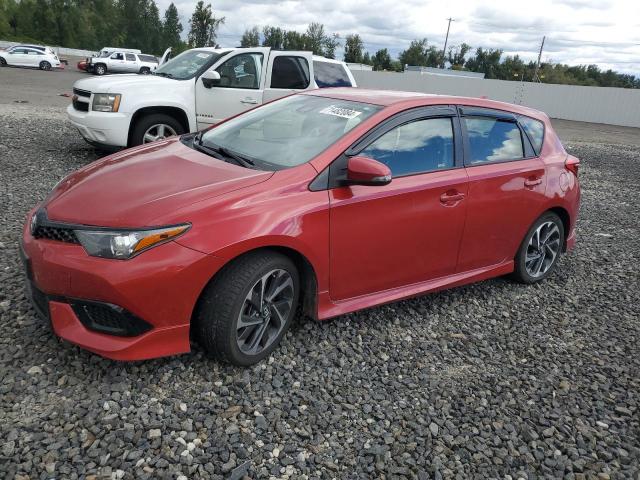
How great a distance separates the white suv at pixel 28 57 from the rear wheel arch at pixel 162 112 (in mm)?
32734

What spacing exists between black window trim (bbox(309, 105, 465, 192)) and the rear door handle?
0.74 metres

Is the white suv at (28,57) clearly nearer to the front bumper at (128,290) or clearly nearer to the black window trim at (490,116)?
the black window trim at (490,116)

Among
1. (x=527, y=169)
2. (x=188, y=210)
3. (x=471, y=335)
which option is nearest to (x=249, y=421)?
(x=188, y=210)

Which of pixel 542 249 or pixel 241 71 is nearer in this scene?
pixel 542 249

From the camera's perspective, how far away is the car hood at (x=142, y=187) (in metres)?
2.83

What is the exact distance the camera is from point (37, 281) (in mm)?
2877

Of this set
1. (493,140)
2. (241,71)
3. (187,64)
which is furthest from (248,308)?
(187,64)

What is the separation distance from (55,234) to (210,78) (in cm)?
561

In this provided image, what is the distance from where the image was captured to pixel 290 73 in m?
8.70

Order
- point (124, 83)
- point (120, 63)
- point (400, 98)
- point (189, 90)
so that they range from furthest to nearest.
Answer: point (120, 63) → point (189, 90) → point (124, 83) → point (400, 98)

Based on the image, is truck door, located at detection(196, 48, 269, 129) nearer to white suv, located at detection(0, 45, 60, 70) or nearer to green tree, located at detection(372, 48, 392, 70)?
white suv, located at detection(0, 45, 60, 70)

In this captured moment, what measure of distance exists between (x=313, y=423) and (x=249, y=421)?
1.08 ft

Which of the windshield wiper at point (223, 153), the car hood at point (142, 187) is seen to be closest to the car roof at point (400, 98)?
the windshield wiper at point (223, 153)

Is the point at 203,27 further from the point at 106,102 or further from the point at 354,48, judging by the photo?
the point at 106,102
